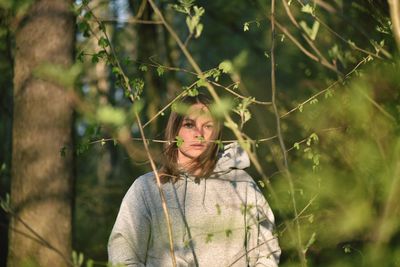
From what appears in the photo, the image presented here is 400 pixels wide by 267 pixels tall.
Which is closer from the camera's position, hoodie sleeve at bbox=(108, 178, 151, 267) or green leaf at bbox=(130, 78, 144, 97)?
green leaf at bbox=(130, 78, 144, 97)

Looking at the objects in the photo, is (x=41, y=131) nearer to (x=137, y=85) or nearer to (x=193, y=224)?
(x=193, y=224)

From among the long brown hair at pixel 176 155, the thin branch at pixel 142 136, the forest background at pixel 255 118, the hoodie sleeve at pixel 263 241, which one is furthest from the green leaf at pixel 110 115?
the hoodie sleeve at pixel 263 241

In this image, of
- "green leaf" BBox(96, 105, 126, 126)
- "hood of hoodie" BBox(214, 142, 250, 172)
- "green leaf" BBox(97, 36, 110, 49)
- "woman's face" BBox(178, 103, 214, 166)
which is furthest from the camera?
"hood of hoodie" BBox(214, 142, 250, 172)

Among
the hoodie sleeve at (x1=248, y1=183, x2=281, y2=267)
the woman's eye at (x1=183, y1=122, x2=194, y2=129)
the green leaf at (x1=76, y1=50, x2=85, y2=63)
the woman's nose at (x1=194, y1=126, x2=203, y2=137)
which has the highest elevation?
the green leaf at (x1=76, y1=50, x2=85, y2=63)

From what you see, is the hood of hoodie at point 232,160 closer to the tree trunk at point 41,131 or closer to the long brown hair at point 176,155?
the long brown hair at point 176,155

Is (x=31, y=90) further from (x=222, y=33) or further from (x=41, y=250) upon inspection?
(x=222, y=33)

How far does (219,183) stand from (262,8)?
1.71m

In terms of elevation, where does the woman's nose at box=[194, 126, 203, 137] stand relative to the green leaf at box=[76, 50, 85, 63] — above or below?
below

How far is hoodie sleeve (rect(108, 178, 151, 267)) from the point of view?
347 centimetres

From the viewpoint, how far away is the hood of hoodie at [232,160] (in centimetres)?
379

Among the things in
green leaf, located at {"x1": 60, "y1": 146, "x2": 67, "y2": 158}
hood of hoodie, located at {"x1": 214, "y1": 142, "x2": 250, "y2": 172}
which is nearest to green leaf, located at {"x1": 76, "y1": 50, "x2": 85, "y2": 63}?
green leaf, located at {"x1": 60, "y1": 146, "x2": 67, "y2": 158}

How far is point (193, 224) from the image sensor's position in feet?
12.0

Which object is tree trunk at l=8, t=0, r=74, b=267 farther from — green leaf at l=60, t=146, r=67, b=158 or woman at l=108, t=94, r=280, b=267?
green leaf at l=60, t=146, r=67, b=158

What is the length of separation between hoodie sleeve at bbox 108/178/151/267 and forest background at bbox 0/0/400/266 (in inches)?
9.0
